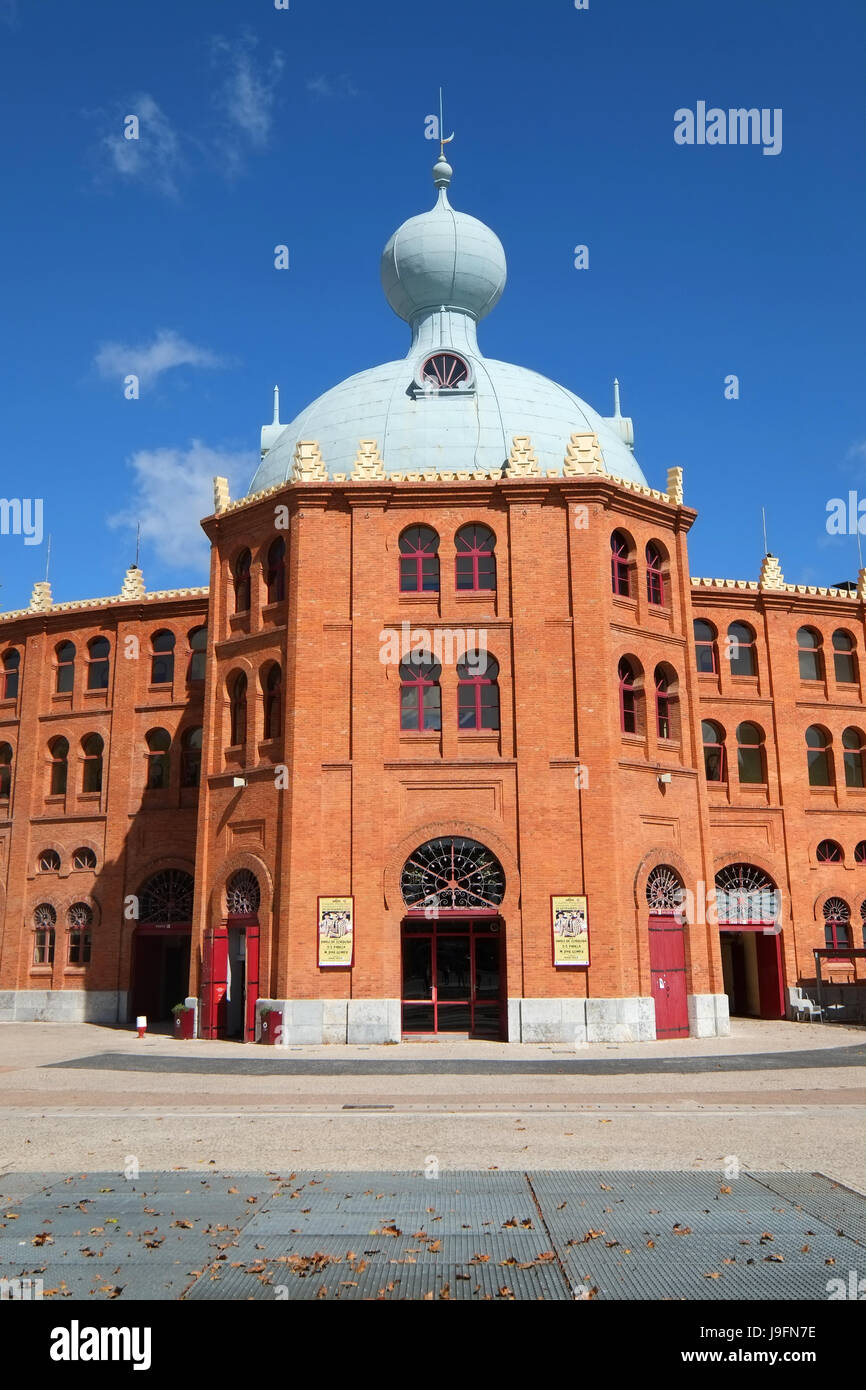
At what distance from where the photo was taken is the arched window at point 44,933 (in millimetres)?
40406

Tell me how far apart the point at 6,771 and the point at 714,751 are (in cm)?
2569

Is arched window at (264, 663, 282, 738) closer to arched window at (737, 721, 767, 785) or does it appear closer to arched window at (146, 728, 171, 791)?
arched window at (146, 728, 171, 791)

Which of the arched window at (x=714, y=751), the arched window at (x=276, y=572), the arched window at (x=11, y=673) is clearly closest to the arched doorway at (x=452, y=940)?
the arched window at (x=276, y=572)

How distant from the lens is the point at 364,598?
31.7 metres

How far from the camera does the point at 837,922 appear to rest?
39250 millimetres

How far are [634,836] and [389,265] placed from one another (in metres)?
23.2

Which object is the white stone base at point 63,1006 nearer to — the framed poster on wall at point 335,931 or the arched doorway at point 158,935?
the arched doorway at point 158,935

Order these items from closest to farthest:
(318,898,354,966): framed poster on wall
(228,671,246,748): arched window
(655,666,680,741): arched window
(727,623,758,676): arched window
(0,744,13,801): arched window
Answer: (318,898,354,966): framed poster on wall → (655,666,680,741): arched window → (228,671,246,748): arched window → (727,623,758,676): arched window → (0,744,13,801): arched window

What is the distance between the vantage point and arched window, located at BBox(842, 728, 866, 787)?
4119cm

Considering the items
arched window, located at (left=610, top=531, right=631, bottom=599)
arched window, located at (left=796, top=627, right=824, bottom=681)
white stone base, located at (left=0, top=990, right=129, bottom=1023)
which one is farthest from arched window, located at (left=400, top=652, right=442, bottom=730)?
arched window, located at (left=796, top=627, right=824, bottom=681)

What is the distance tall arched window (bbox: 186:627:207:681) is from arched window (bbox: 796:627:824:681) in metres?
21.0

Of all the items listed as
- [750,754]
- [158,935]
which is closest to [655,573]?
[750,754]
